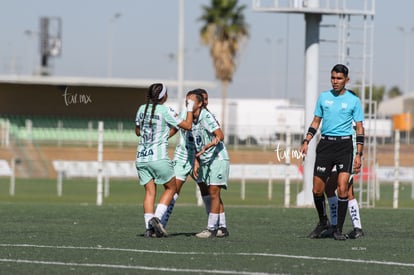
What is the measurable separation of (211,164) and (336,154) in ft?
5.26

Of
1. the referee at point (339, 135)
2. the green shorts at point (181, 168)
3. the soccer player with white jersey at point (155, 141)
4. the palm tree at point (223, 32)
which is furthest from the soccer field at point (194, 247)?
the palm tree at point (223, 32)

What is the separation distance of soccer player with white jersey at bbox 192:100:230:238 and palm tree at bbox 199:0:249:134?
2379 inches

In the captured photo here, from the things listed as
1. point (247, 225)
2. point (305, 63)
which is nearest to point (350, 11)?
point (305, 63)

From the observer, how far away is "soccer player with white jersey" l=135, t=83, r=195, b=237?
14.5m

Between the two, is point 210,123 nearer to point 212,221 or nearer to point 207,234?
point 212,221

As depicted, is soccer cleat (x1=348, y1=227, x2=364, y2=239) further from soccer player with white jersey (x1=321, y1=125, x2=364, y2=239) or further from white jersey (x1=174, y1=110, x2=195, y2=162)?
white jersey (x1=174, y1=110, x2=195, y2=162)

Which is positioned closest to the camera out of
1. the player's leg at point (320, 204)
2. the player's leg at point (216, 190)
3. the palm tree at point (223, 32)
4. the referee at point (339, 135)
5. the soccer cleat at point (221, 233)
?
the referee at point (339, 135)

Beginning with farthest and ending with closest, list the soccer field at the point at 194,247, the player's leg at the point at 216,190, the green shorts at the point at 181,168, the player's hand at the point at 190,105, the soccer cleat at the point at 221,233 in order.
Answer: the green shorts at the point at 181,168 → the player's leg at the point at 216,190 → the soccer cleat at the point at 221,233 → the player's hand at the point at 190,105 → the soccer field at the point at 194,247

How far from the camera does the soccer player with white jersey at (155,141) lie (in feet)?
47.7

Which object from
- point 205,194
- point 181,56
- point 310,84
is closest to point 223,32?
point 181,56

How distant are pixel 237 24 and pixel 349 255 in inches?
2542

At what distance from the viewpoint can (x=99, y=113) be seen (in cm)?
3625

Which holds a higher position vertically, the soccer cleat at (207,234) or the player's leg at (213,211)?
the player's leg at (213,211)

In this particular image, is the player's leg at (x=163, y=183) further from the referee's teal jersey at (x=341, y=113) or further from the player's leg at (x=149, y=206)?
the referee's teal jersey at (x=341, y=113)
